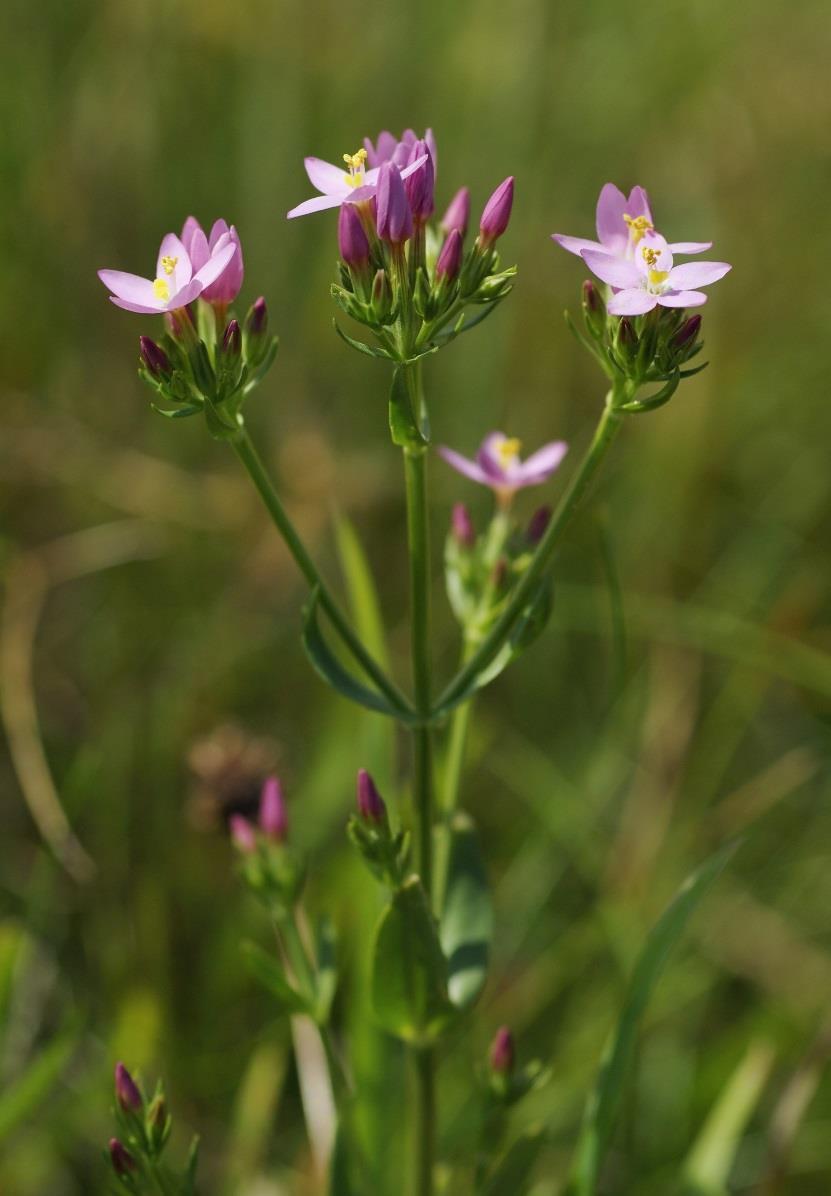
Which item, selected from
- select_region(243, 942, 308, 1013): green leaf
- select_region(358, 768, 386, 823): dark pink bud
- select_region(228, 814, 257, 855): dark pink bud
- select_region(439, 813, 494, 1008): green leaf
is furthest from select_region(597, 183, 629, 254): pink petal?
select_region(243, 942, 308, 1013): green leaf

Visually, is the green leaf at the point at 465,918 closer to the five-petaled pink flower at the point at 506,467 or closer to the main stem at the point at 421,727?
the main stem at the point at 421,727

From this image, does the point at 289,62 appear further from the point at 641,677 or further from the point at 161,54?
the point at 641,677

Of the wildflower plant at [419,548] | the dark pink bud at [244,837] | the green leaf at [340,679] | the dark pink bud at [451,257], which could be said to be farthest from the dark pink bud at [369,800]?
the dark pink bud at [451,257]

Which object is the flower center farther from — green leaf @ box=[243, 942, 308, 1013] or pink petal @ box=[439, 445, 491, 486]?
green leaf @ box=[243, 942, 308, 1013]

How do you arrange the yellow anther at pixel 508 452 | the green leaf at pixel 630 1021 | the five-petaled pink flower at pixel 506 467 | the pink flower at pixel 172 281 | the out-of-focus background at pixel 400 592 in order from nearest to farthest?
the pink flower at pixel 172 281 < the green leaf at pixel 630 1021 < the five-petaled pink flower at pixel 506 467 < the yellow anther at pixel 508 452 < the out-of-focus background at pixel 400 592

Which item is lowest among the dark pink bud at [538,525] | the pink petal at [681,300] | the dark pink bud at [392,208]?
the dark pink bud at [538,525]

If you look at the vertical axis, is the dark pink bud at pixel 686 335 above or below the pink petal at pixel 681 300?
below

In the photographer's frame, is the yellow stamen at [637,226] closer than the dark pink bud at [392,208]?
No

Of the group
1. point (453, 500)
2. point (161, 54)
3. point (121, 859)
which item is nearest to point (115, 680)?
point (121, 859)
